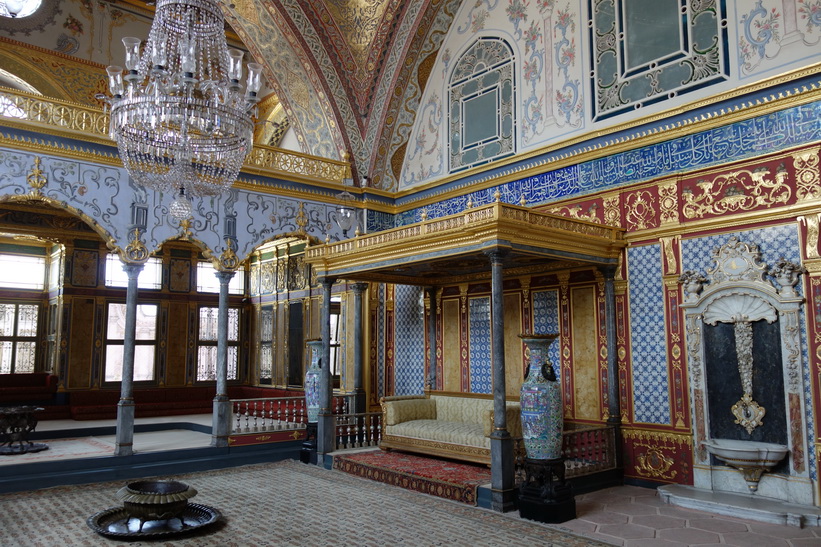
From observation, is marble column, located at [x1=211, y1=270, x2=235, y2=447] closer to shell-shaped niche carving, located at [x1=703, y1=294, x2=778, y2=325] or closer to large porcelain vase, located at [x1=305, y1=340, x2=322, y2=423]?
large porcelain vase, located at [x1=305, y1=340, x2=322, y2=423]

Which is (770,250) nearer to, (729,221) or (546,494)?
(729,221)

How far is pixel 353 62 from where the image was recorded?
34.2 feet

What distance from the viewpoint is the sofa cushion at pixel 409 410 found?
8414 mm

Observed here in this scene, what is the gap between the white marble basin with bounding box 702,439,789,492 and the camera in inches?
224

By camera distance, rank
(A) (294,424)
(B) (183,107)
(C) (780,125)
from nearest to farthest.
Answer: (B) (183,107) < (C) (780,125) < (A) (294,424)

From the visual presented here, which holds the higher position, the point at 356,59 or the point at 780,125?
the point at 356,59

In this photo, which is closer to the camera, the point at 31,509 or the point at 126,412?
the point at 31,509

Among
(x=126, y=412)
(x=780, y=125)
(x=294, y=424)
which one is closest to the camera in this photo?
(x=780, y=125)

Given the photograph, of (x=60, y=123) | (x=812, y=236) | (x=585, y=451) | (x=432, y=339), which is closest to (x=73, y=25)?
(x=60, y=123)

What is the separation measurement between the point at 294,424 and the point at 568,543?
203 inches

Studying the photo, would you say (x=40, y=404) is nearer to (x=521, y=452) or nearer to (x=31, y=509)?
(x=31, y=509)

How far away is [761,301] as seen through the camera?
19.8 ft

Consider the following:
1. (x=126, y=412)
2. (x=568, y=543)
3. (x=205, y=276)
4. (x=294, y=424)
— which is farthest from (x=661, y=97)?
(x=205, y=276)

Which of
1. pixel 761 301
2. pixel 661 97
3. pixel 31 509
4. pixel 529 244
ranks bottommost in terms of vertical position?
pixel 31 509
